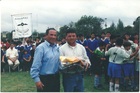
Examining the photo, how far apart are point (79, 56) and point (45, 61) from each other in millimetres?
601

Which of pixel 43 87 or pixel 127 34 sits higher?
pixel 127 34

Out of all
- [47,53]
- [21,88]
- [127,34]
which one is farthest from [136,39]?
[47,53]

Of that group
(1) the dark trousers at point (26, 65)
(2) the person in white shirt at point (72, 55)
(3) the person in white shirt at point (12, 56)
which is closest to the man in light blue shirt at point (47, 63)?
(2) the person in white shirt at point (72, 55)

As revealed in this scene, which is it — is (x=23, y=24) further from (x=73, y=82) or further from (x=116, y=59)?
(x=73, y=82)

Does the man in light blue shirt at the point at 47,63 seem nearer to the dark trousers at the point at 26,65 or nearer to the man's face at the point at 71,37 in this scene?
the man's face at the point at 71,37

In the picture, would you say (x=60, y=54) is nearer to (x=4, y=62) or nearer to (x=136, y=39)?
(x=136, y=39)

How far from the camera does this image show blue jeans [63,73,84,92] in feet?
15.7

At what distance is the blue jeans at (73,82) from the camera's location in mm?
4773

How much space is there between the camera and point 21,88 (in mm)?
9148

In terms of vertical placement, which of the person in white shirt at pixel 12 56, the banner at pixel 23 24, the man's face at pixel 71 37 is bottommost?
the person in white shirt at pixel 12 56

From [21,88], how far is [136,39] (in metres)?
3.90

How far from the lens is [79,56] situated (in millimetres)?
4879

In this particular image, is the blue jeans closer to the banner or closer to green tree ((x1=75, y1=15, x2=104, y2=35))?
the banner

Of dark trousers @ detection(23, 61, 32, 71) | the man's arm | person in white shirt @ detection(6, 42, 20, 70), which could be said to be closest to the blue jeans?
the man's arm
